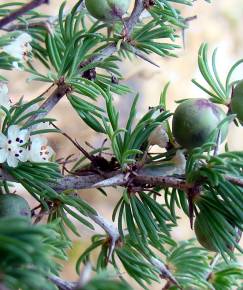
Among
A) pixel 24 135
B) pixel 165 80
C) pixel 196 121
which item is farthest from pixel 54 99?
pixel 165 80

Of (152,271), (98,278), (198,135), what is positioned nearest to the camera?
(98,278)

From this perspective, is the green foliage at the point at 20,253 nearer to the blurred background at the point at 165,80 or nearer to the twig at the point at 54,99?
the twig at the point at 54,99

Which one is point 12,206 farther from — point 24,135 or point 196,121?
point 196,121

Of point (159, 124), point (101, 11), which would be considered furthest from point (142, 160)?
point (101, 11)

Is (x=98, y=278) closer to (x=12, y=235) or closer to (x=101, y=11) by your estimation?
(x=12, y=235)

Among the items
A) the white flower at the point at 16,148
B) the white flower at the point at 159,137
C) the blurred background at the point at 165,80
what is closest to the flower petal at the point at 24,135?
the white flower at the point at 16,148

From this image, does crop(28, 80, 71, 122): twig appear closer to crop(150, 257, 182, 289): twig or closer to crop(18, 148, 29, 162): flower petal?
crop(18, 148, 29, 162): flower petal

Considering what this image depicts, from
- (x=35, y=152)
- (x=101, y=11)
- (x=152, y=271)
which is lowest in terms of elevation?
(x=152, y=271)
